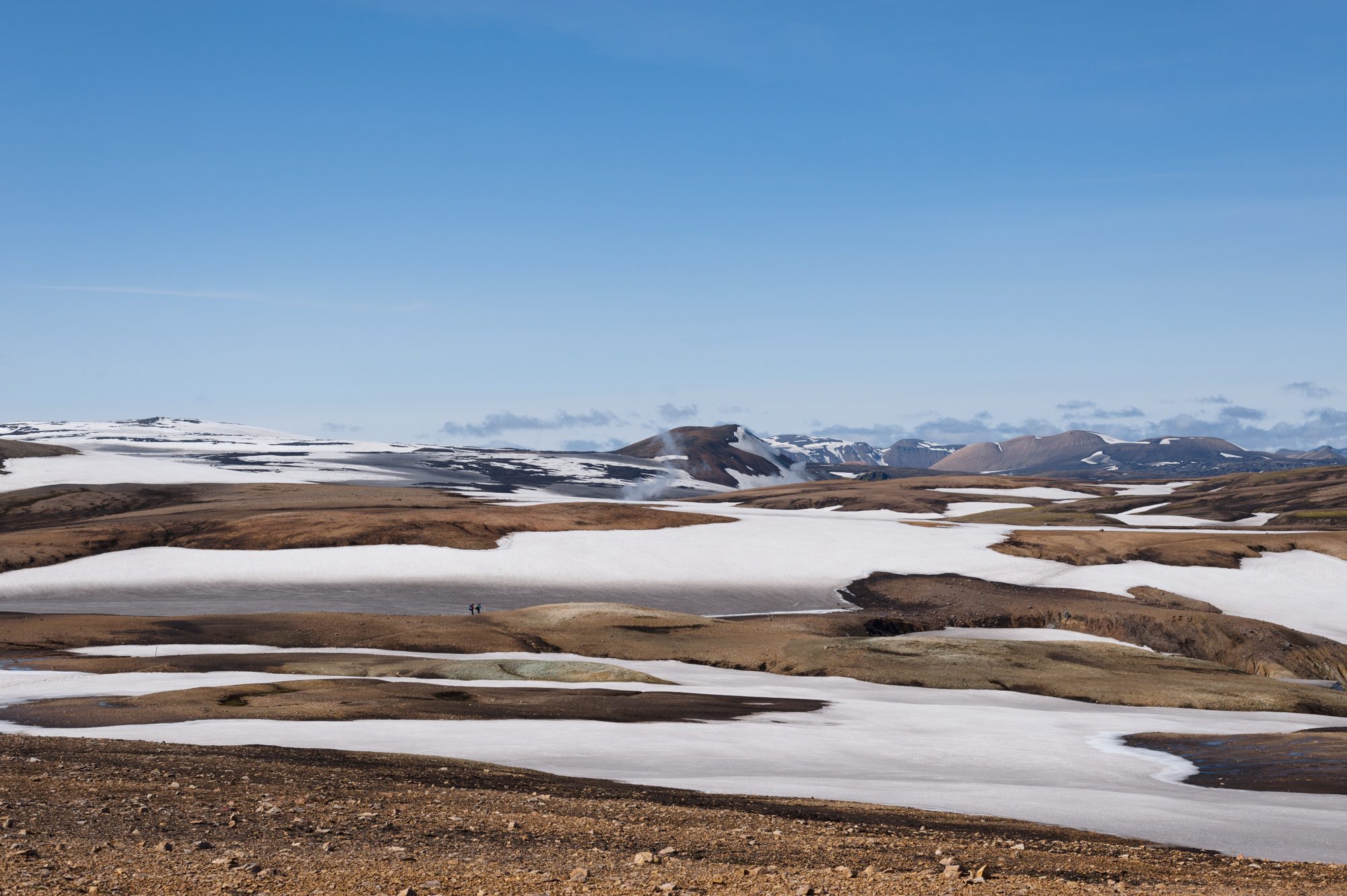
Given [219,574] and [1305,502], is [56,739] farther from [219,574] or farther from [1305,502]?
[1305,502]

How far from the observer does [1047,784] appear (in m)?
24.3

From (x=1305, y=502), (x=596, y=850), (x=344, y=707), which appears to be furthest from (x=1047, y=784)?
(x=1305, y=502)

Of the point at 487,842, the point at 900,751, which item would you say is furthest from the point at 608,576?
the point at 487,842

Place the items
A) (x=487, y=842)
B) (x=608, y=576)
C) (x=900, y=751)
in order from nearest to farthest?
(x=487, y=842) < (x=900, y=751) < (x=608, y=576)

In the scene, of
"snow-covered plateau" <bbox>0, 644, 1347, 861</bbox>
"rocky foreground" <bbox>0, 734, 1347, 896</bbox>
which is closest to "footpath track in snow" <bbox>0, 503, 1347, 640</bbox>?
"snow-covered plateau" <bbox>0, 644, 1347, 861</bbox>

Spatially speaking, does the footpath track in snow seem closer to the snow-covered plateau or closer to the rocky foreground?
the snow-covered plateau

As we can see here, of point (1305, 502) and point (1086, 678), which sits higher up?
point (1305, 502)

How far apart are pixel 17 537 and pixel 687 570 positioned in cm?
4767

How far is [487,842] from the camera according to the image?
14180 millimetres

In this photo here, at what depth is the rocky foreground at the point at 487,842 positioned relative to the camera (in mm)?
11828

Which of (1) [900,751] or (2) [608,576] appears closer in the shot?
(1) [900,751]

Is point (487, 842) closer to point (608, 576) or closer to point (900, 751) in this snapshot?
point (900, 751)

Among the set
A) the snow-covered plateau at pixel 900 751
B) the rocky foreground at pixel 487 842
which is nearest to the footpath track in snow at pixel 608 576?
the snow-covered plateau at pixel 900 751

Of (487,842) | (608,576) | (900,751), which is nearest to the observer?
(487,842)
